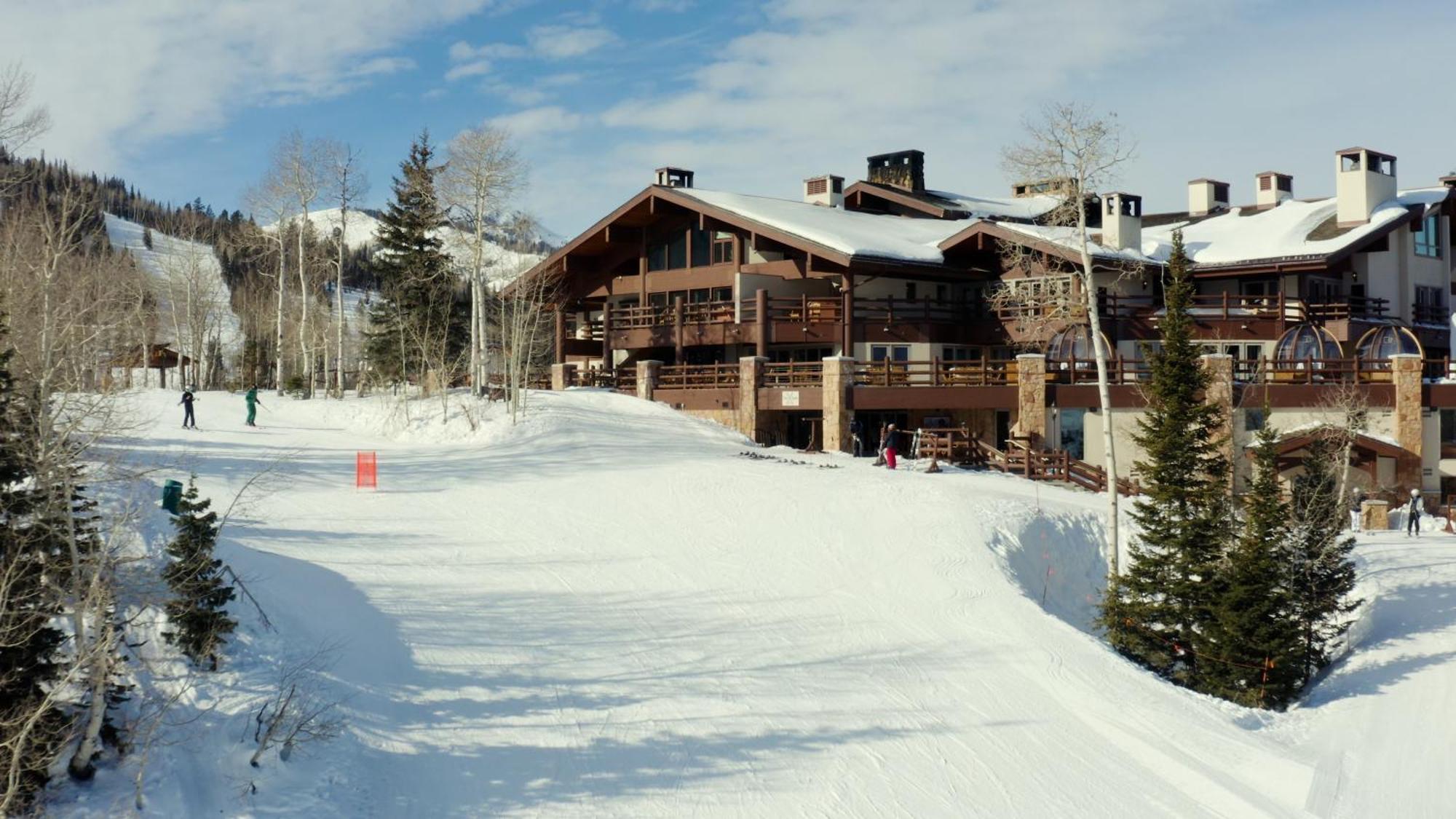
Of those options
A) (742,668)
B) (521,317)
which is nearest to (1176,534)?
(742,668)

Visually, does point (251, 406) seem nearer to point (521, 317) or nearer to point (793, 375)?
point (521, 317)

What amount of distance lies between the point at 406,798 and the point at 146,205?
154m

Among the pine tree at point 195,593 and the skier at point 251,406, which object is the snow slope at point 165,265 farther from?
the pine tree at point 195,593

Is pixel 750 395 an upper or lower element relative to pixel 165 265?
lower

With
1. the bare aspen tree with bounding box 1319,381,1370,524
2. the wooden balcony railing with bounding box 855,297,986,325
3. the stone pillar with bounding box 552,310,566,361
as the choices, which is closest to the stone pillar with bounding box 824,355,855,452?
the wooden balcony railing with bounding box 855,297,986,325

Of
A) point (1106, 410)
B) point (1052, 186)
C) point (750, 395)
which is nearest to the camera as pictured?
point (1106, 410)

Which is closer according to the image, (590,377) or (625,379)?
(625,379)

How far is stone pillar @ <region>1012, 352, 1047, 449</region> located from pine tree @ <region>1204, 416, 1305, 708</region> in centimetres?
1183

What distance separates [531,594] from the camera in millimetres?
16844

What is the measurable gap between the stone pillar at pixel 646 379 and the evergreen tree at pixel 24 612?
25.0m

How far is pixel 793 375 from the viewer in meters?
33.0

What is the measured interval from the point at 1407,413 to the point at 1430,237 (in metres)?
13.9

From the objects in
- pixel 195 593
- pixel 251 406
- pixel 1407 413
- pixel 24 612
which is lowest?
A: pixel 195 593

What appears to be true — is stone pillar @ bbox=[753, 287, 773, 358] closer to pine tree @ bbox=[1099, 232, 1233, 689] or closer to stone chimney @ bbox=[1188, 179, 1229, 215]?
pine tree @ bbox=[1099, 232, 1233, 689]
